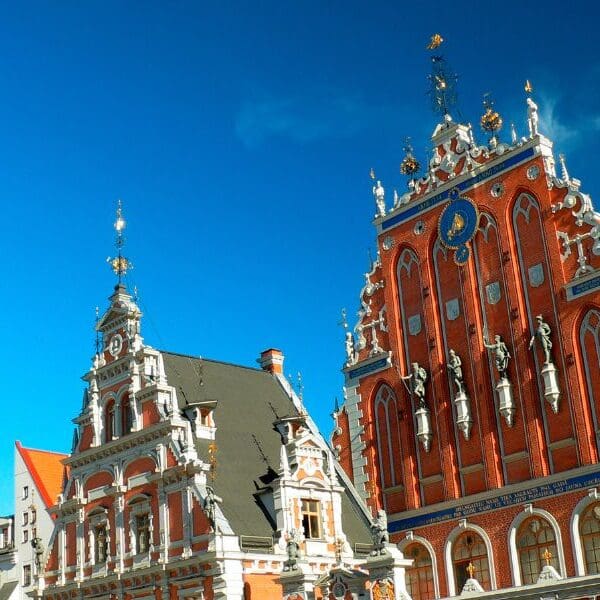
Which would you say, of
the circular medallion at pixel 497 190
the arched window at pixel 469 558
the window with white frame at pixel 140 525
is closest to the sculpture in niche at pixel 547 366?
the circular medallion at pixel 497 190

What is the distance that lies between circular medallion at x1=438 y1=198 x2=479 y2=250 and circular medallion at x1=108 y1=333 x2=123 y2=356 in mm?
14472

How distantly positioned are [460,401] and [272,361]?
14007 mm

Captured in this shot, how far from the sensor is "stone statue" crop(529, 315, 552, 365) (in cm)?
3281

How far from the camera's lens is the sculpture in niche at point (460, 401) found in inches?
1371

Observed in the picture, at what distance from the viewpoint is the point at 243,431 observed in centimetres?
4047

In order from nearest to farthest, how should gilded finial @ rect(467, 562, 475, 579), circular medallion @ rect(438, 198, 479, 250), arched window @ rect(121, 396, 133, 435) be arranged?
gilded finial @ rect(467, 562, 475, 579), circular medallion @ rect(438, 198, 479, 250), arched window @ rect(121, 396, 133, 435)

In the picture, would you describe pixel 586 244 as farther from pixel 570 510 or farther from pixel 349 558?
pixel 349 558

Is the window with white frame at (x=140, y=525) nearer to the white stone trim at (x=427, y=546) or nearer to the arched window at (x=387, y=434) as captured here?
the arched window at (x=387, y=434)

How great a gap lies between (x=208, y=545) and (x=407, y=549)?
725cm

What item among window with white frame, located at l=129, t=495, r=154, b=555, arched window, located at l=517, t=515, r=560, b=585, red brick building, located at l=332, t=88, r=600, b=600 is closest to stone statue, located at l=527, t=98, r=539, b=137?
red brick building, located at l=332, t=88, r=600, b=600

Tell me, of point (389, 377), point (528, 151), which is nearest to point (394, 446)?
point (389, 377)

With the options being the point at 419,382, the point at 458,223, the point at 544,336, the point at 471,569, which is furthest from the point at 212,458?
the point at 544,336

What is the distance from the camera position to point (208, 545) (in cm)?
3462

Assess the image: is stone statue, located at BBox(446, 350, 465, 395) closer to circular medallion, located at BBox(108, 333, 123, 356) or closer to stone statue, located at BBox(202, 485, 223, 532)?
stone statue, located at BBox(202, 485, 223, 532)
